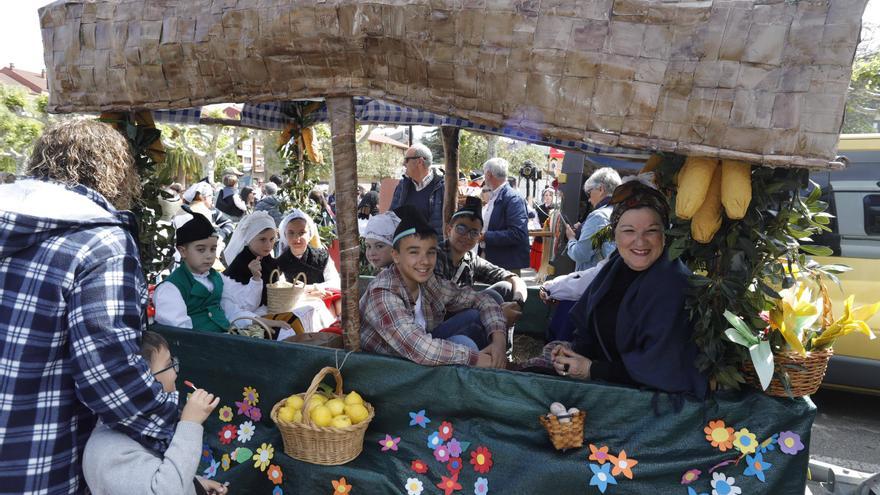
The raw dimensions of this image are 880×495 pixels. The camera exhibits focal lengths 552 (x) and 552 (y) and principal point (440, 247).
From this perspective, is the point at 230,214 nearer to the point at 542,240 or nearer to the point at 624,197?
the point at 542,240

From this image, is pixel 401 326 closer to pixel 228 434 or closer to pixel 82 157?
pixel 228 434

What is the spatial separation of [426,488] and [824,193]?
4312 millimetres

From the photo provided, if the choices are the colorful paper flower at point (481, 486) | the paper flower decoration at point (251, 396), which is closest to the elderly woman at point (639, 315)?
the colorful paper flower at point (481, 486)

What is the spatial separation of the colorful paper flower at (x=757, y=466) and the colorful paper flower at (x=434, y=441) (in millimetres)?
1347

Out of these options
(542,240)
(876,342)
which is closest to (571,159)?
(542,240)

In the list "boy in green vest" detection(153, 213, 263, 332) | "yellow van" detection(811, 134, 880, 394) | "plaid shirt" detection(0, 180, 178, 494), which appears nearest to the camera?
"plaid shirt" detection(0, 180, 178, 494)

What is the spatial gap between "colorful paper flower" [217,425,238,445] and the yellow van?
15.1ft

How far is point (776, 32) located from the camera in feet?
6.39

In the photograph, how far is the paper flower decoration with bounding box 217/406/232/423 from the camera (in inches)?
123

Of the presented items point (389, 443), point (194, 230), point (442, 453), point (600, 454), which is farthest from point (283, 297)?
point (600, 454)

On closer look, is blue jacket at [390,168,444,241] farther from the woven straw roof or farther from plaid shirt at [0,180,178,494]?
plaid shirt at [0,180,178,494]

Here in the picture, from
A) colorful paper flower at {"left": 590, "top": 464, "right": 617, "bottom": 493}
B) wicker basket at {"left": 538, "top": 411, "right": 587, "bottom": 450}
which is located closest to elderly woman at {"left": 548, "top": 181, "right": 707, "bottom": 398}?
wicker basket at {"left": 538, "top": 411, "right": 587, "bottom": 450}

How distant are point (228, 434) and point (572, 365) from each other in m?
1.93

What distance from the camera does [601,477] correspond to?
2443 mm
